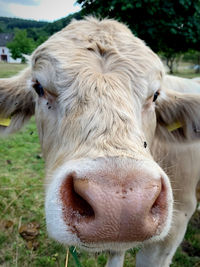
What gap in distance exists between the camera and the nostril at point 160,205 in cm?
139

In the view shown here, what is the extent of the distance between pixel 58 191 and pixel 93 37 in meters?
1.65

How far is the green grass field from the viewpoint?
3.61m

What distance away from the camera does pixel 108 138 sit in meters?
1.56

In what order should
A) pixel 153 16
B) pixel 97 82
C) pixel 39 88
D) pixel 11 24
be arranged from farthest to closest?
pixel 11 24, pixel 153 16, pixel 39 88, pixel 97 82

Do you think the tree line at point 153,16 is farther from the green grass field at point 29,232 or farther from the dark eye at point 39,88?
the dark eye at point 39,88

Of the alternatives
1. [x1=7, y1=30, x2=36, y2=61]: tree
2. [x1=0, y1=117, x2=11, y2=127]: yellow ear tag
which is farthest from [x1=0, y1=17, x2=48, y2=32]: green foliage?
[x1=0, y1=117, x2=11, y2=127]: yellow ear tag

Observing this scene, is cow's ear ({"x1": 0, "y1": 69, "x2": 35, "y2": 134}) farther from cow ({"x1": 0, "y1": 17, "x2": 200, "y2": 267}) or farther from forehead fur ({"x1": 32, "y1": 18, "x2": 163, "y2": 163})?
forehead fur ({"x1": 32, "y1": 18, "x2": 163, "y2": 163})

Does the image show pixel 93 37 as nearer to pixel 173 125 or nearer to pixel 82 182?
pixel 173 125

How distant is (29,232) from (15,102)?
6.79 feet

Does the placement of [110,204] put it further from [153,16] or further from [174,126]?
[153,16]

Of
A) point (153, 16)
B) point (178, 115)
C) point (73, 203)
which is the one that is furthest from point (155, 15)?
point (73, 203)

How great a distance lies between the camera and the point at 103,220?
1257mm

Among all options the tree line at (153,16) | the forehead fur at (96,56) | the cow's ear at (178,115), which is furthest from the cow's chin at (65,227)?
the tree line at (153,16)

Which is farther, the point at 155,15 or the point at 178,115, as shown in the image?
the point at 155,15
